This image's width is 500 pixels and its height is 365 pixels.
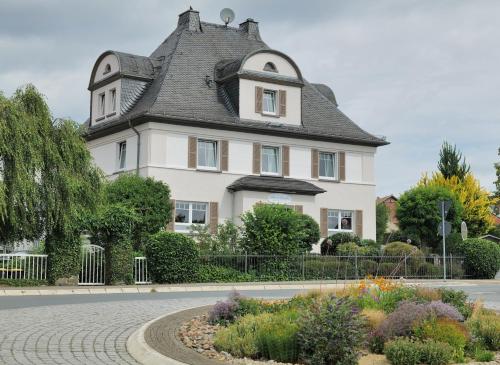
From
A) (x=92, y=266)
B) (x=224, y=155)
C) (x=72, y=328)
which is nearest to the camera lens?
(x=72, y=328)

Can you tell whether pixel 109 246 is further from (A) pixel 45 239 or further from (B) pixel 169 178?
(B) pixel 169 178

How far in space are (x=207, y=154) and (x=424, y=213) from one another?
13.0m

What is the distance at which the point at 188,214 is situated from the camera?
1470 inches

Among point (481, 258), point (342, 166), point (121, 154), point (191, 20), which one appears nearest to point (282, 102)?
point (342, 166)

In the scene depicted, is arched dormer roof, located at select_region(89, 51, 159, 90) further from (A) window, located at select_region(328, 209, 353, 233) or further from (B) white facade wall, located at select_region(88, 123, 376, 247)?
(A) window, located at select_region(328, 209, 353, 233)

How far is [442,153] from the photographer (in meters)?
64.8

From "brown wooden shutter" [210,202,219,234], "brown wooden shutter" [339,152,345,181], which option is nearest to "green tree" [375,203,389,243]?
"brown wooden shutter" [339,152,345,181]

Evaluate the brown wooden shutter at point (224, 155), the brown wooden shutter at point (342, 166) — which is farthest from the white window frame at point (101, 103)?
the brown wooden shutter at point (342, 166)

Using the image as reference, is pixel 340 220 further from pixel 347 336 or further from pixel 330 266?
pixel 347 336

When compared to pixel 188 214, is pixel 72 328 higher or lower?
lower

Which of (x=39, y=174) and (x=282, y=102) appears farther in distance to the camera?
(x=282, y=102)

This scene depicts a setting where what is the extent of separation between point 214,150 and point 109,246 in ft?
48.0

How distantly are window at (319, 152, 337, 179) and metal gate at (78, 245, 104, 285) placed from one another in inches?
752

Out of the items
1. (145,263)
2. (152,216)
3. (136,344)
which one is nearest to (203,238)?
(152,216)
